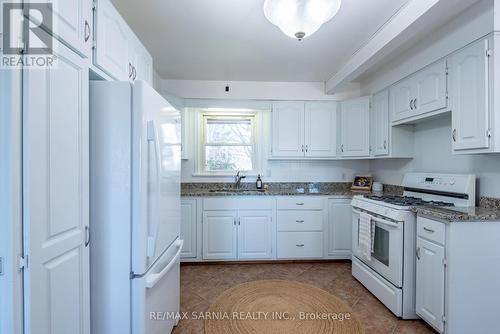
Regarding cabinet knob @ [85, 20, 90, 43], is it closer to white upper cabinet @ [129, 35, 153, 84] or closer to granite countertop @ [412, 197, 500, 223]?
white upper cabinet @ [129, 35, 153, 84]

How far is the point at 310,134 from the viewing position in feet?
11.5

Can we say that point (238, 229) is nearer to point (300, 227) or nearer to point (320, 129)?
point (300, 227)

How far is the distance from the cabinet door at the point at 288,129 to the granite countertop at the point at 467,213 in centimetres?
176

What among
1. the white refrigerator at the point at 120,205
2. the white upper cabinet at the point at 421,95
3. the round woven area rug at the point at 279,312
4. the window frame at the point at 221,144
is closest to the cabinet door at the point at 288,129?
the window frame at the point at 221,144

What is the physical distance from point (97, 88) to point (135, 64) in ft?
2.26

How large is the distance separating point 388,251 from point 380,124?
1.53 meters

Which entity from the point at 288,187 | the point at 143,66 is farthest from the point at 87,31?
the point at 288,187

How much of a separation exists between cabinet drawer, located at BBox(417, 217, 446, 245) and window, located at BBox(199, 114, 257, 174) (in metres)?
2.27

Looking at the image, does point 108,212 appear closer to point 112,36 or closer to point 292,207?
point 112,36

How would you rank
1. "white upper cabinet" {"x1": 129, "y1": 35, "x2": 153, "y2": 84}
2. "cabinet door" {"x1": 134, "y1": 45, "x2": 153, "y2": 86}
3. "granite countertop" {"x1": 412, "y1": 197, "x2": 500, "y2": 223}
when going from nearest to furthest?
"granite countertop" {"x1": 412, "y1": 197, "x2": 500, "y2": 223}
"white upper cabinet" {"x1": 129, "y1": 35, "x2": 153, "y2": 84}
"cabinet door" {"x1": 134, "y1": 45, "x2": 153, "y2": 86}

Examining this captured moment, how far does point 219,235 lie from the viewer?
10.7ft

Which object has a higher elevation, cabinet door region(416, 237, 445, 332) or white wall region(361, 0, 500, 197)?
white wall region(361, 0, 500, 197)

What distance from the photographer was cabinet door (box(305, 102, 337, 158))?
11.5ft

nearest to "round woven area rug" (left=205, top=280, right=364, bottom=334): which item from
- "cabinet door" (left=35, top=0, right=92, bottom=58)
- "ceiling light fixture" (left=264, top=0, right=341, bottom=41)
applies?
"cabinet door" (left=35, top=0, right=92, bottom=58)
